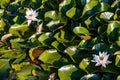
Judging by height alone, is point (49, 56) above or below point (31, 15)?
below

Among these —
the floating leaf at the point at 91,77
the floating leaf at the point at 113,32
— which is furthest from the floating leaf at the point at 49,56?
the floating leaf at the point at 113,32

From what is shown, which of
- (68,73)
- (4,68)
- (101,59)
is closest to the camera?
→ (101,59)

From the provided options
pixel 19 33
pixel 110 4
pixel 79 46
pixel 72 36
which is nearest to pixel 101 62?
pixel 79 46

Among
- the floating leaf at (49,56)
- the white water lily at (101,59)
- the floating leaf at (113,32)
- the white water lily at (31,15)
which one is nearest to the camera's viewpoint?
the white water lily at (101,59)

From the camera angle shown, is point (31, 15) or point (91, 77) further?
point (31, 15)

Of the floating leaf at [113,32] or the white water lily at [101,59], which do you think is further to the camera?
the floating leaf at [113,32]

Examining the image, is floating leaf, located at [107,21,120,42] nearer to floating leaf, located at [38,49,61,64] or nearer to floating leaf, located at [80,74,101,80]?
floating leaf, located at [80,74,101,80]

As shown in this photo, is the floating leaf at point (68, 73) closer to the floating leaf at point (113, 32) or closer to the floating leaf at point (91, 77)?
the floating leaf at point (91, 77)

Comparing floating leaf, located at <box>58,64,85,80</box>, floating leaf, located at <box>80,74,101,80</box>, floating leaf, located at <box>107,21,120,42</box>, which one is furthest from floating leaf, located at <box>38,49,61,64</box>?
floating leaf, located at <box>107,21,120,42</box>

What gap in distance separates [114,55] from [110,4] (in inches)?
24.4

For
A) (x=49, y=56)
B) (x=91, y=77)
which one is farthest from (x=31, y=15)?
(x=91, y=77)

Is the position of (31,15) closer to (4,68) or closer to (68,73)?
(4,68)

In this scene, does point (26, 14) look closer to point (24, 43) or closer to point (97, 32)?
point (24, 43)

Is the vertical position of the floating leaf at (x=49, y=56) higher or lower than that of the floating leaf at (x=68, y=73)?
higher
